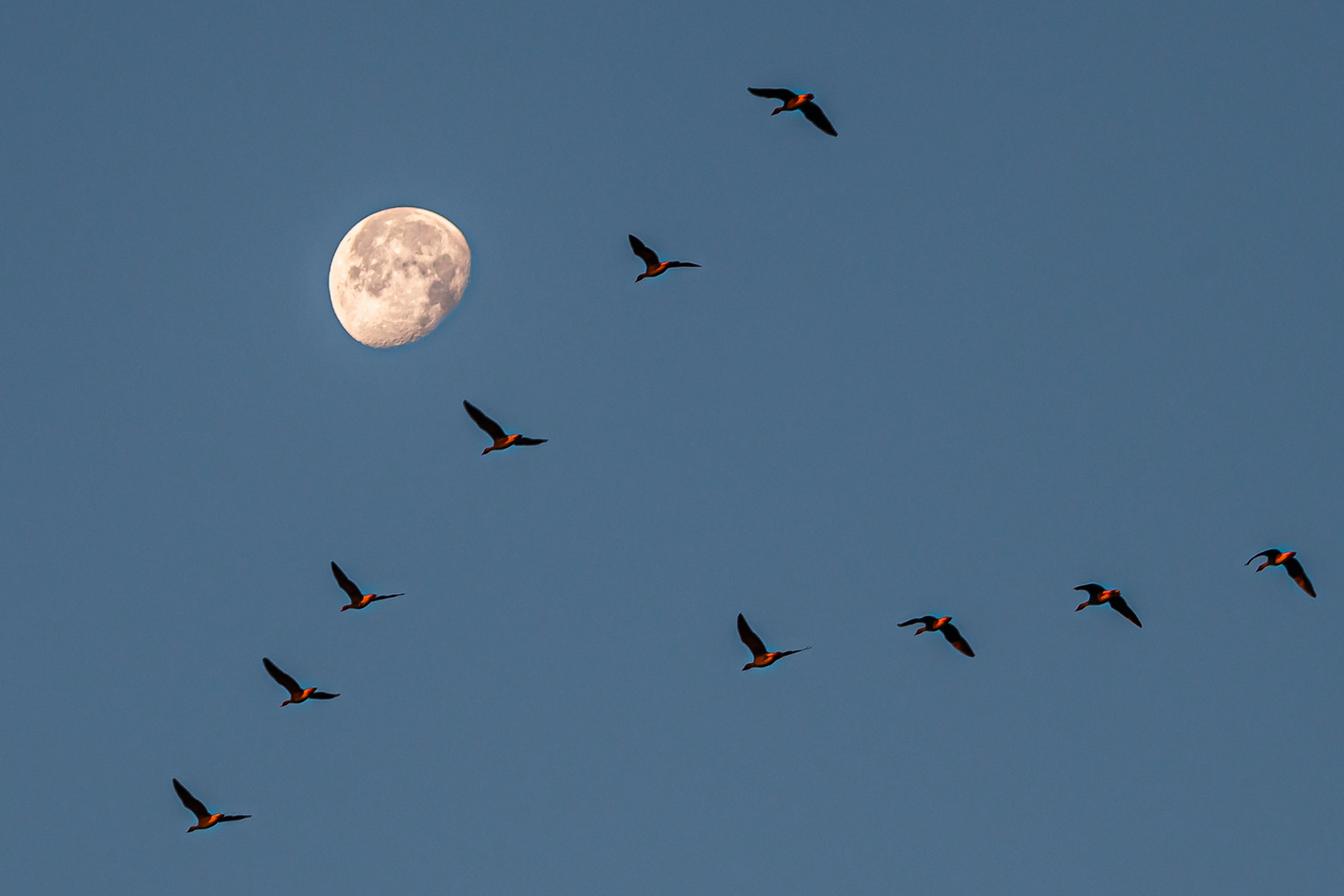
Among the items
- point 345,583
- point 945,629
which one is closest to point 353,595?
→ point 345,583

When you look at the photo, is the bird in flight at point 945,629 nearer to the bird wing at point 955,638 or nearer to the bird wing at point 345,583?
the bird wing at point 955,638

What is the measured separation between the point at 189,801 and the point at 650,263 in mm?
22804

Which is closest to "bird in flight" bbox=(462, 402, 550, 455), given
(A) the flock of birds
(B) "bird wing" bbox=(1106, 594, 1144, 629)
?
(A) the flock of birds

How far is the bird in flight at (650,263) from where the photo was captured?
54875mm

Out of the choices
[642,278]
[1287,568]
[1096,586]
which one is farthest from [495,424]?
[1287,568]

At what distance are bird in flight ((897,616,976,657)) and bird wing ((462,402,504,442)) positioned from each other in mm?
13523

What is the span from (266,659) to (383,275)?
17452mm

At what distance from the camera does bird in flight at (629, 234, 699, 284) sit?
2160 inches

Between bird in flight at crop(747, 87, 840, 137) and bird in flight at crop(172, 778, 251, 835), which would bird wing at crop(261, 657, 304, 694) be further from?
bird in flight at crop(747, 87, 840, 137)

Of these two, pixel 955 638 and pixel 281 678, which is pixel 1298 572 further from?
pixel 281 678

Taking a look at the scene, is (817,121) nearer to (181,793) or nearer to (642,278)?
(642,278)

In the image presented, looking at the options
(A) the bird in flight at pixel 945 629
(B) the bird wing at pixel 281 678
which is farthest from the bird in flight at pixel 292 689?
(A) the bird in flight at pixel 945 629

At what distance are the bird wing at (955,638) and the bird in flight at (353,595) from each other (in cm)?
1716

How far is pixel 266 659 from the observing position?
2309 inches
